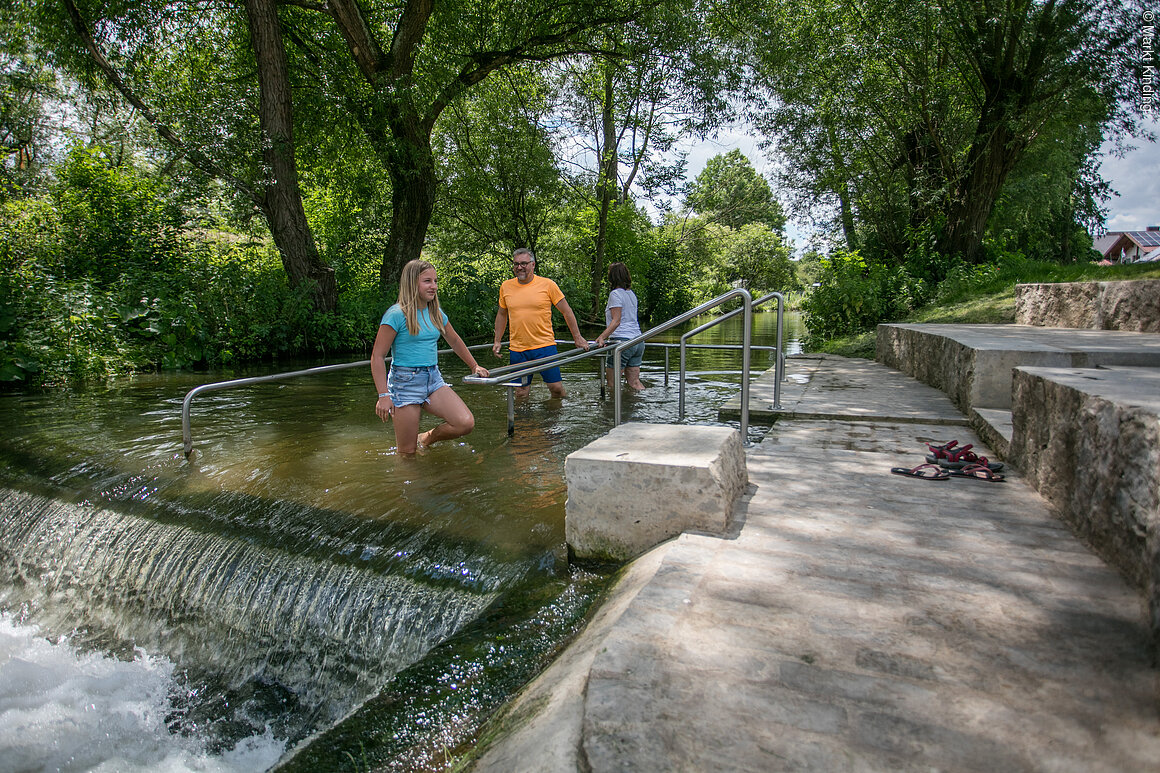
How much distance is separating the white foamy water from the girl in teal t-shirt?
2.54 m

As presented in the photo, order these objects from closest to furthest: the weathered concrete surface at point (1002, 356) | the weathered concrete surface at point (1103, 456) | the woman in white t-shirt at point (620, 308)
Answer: the weathered concrete surface at point (1103, 456) → the weathered concrete surface at point (1002, 356) → the woman in white t-shirt at point (620, 308)

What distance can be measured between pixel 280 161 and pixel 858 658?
50.4ft

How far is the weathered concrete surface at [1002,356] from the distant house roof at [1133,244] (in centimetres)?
4718

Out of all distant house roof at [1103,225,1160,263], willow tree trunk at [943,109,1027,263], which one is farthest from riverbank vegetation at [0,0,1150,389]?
distant house roof at [1103,225,1160,263]

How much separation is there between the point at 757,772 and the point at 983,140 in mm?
15972

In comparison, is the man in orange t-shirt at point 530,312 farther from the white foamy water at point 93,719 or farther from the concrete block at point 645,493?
the white foamy water at point 93,719

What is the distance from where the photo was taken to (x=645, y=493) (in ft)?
11.1

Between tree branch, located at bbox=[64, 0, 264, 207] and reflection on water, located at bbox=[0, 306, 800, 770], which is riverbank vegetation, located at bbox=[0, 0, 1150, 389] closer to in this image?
tree branch, located at bbox=[64, 0, 264, 207]

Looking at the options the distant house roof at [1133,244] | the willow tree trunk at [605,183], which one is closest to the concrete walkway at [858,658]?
the willow tree trunk at [605,183]

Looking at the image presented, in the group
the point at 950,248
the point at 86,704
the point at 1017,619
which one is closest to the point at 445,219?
the point at 950,248

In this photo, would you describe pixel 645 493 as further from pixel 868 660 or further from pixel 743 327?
pixel 743 327

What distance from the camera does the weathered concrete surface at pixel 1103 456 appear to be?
7.77 ft

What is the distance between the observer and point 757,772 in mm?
1674

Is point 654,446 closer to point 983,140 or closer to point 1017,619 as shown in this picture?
point 1017,619
